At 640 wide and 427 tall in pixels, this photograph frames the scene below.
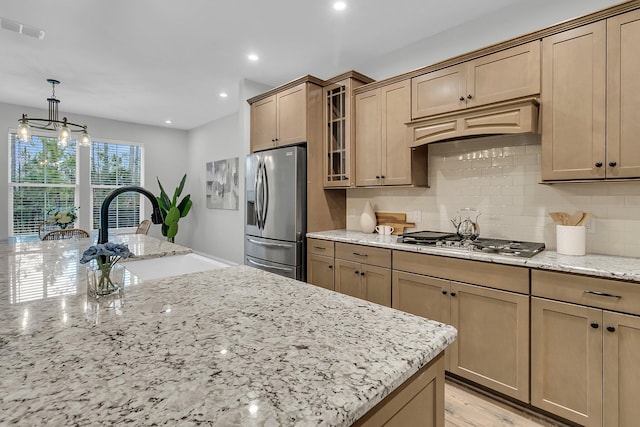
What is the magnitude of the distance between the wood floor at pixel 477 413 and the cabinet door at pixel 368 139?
5.88 feet

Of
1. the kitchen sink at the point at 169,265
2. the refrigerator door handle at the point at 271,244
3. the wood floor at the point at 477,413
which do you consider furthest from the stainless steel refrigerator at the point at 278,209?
the wood floor at the point at 477,413

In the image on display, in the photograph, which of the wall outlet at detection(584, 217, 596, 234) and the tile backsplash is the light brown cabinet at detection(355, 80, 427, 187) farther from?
the wall outlet at detection(584, 217, 596, 234)

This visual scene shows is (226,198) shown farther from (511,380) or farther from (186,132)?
(511,380)

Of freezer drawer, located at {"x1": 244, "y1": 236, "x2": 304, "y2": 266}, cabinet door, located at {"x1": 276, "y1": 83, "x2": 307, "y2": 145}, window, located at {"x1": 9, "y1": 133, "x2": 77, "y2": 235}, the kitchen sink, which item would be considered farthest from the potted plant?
the kitchen sink

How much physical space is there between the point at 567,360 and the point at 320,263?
192 centimetres

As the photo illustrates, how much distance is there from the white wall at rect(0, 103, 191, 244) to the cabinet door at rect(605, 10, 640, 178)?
6582 millimetres

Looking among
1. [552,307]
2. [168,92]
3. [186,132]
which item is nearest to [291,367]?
[552,307]

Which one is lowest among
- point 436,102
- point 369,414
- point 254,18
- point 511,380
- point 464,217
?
point 511,380

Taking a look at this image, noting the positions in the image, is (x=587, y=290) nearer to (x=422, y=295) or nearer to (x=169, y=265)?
(x=422, y=295)

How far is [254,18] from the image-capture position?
2742 millimetres

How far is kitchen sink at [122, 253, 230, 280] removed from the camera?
2002 mm

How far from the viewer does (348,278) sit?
9.41ft

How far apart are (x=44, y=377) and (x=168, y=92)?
15.4 feet

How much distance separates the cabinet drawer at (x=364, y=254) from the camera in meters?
2.57
